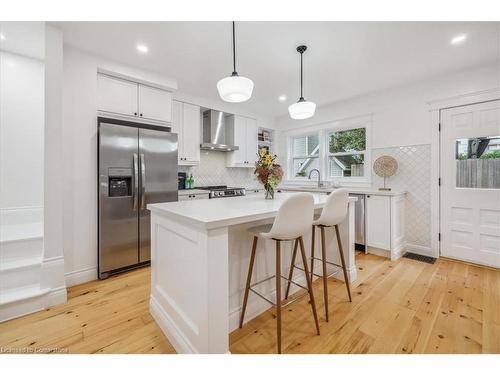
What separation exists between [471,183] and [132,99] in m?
4.39

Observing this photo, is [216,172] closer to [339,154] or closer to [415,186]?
[339,154]

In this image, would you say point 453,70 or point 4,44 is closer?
point 4,44

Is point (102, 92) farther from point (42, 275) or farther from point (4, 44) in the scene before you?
point (42, 275)

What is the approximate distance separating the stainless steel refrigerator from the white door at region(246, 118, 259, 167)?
6.26ft

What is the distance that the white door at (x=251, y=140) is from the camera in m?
4.56

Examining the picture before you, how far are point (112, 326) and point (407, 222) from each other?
3849 millimetres

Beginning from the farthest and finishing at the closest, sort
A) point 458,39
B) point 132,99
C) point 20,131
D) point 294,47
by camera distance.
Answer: point 132,99 < point 20,131 < point 294,47 < point 458,39

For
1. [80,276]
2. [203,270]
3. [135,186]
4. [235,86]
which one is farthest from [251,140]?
[203,270]

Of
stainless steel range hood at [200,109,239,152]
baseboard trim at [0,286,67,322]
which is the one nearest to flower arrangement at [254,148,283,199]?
stainless steel range hood at [200,109,239,152]

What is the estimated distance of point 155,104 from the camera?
300cm

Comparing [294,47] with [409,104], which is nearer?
[294,47]

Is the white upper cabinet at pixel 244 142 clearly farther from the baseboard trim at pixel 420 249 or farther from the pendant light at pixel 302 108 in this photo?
the baseboard trim at pixel 420 249

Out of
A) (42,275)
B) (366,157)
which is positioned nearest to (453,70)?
(366,157)
